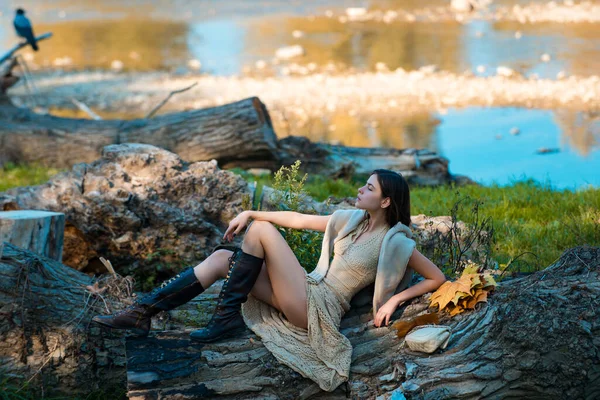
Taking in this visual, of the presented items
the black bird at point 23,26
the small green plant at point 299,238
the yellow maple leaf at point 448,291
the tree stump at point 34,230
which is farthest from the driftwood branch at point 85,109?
the yellow maple leaf at point 448,291

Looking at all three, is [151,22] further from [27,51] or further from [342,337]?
[342,337]

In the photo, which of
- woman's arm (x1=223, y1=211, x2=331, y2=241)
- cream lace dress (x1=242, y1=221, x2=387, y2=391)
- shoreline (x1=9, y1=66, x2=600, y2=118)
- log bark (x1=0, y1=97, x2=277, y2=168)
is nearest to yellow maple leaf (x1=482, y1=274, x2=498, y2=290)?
cream lace dress (x1=242, y1=221, x2=387, y2=391)

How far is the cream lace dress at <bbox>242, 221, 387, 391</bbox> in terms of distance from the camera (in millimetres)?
4262

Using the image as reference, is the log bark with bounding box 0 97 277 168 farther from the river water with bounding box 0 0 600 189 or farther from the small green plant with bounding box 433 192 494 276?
the small green plant with bounding box 433 192 494 276

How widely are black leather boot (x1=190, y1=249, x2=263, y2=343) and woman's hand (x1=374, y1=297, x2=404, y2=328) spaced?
0.72 metres

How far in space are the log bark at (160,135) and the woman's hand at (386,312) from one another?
4.48m

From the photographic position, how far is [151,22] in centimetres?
2198

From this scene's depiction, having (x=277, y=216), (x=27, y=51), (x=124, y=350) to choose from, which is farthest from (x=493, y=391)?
(x=27, y=51)

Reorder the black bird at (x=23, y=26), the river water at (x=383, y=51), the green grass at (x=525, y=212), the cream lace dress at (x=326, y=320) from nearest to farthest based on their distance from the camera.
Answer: the cream lace dress at (x=326, y=320) < the green grass at (x=525, y=212) < the river water at (x=383, y=51) < the black bird at (x=23, y=26)

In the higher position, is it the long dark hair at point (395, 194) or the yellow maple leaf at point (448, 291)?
the long dark hair at point (395, 194)

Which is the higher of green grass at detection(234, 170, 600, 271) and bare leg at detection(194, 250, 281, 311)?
bare leg at detection(194, 250, 281, 311)

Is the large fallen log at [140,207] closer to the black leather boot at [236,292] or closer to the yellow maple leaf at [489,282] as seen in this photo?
the black leather boot at [236,292]

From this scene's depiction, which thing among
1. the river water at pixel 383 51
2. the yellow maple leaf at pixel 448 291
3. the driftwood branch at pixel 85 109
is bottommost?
the river water at pixel 383 51

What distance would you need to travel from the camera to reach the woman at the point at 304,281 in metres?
4.46
